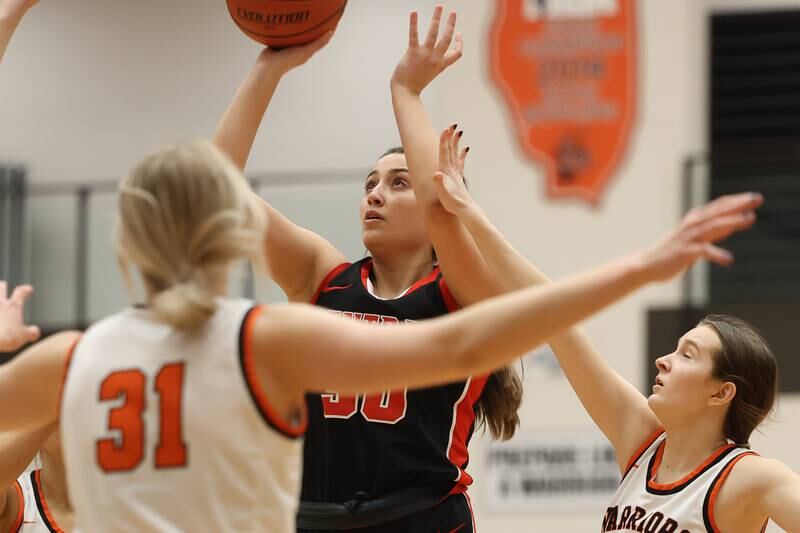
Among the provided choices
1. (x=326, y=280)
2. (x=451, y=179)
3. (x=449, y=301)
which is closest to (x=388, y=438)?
(x=449, y=301)

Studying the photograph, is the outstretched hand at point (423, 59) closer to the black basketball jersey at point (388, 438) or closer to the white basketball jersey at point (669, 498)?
the black basketball jersey at point (388, 438)

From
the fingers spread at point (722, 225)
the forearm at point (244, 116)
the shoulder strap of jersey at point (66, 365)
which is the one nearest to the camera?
the fingers spread at point (722, 225)

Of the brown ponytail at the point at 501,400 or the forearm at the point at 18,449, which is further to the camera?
the brown ponytail at the point at 501,400

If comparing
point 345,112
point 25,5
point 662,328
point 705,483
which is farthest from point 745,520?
point 345,112

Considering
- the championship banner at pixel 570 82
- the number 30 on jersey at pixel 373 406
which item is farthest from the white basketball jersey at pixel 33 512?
the championship banner at pixel 570 82

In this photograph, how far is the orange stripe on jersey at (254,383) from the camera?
2.11 meters

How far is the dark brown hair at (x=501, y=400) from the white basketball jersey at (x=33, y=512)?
46.7 inches

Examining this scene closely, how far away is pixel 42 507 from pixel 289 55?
1392 millimetres

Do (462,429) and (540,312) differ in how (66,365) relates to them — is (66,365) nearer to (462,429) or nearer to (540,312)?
(540,312)

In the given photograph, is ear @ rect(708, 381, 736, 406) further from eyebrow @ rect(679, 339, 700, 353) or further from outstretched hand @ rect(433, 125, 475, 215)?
outstretched hand @ rect(433, 125, 475, 215)

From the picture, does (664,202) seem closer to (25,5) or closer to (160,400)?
(25,5)

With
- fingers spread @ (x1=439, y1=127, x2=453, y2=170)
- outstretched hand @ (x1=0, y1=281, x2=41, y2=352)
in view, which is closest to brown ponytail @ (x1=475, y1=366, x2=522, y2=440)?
fingers spread @ (x1=439, y1=127, x2=453, y2=170)

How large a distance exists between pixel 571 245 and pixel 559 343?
6407 millimetres

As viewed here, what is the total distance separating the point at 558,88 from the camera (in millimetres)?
9672
